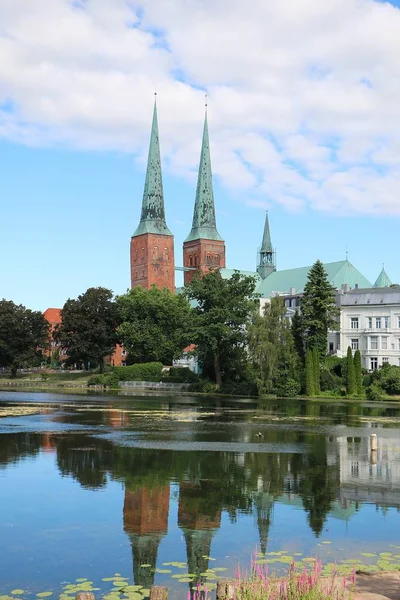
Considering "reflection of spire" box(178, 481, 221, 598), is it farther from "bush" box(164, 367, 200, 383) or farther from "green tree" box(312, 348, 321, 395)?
"bush" box(164, 367, 200, 383)

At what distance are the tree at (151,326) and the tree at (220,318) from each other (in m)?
22.3

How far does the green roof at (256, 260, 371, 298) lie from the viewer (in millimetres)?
141250

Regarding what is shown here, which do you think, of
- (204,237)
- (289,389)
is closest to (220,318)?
(289,389)

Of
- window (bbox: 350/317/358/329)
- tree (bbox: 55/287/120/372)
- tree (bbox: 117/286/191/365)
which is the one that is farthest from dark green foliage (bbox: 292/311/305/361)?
tree (bbox: 55/287/120/372)

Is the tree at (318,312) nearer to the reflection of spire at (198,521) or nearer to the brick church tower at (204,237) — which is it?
the reflection of spire at (198,521)

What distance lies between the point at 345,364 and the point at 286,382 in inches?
372

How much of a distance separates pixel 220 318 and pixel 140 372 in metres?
24.3

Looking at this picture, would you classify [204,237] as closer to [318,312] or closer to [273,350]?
[318,312]

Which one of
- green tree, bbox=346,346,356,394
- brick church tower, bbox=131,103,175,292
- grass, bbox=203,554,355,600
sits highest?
brick church tower, bbox=131,103,175,292

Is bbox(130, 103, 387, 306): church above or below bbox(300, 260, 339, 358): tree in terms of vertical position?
above

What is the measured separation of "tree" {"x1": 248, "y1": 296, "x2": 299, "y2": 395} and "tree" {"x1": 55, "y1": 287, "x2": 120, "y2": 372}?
1759 inches

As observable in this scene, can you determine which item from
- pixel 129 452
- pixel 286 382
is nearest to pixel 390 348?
pixel 286 382

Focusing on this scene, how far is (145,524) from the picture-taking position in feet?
59.5

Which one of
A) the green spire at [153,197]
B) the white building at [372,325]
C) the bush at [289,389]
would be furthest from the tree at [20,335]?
the bush at [289,389]
